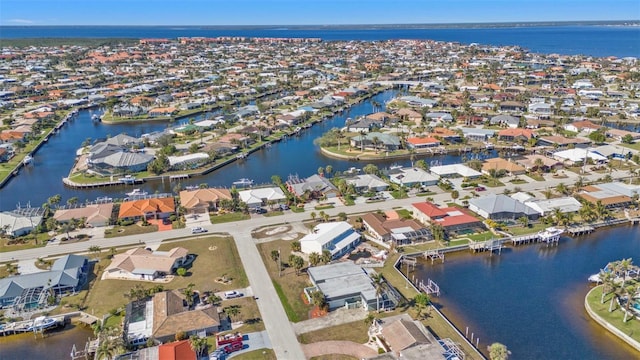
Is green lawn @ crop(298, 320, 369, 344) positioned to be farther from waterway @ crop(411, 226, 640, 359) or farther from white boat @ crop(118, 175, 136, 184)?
white boat @ crop(118, 175, 136, 184)

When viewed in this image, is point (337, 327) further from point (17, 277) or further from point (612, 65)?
point (612, 65)

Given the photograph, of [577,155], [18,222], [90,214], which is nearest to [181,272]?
[90,214]

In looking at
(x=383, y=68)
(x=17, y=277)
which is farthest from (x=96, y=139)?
(x=383, y=68)

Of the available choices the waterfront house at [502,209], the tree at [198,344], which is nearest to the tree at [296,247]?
the tree at [198,344]

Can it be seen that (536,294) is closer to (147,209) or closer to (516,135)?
(147,209)

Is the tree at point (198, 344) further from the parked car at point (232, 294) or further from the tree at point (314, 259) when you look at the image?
the tree at point (314, 259)

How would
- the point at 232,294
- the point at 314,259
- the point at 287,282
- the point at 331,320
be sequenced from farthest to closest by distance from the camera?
1. the point at 314,259
2. the point at 287,282
3. the point at 232,294
4. the point at 331,320
